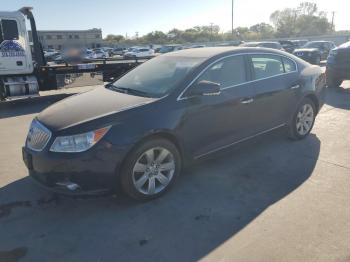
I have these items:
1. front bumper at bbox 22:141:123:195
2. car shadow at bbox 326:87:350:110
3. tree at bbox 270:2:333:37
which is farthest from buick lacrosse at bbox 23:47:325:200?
tree at bbox 270:2:333:37

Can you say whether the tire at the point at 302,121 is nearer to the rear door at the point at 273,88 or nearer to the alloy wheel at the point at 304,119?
the alloy wheel at the point at 304,119

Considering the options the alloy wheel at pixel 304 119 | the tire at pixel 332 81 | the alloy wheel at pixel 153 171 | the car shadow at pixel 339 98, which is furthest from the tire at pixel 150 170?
the tire at pixel 332 81

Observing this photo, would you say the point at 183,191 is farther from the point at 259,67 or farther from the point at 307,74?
the point at 307,74

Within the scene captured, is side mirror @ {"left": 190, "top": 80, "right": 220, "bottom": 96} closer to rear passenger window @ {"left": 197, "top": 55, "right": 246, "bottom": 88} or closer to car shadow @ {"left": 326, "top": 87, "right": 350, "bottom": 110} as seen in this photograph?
rear passenger window @ {"left": 197, "top": 55, "right": 246, "bottom": 88}

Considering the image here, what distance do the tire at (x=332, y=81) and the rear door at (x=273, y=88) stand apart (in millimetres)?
5975

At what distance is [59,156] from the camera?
10.6 ft

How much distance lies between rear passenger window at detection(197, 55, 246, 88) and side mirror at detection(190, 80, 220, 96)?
0.51 ft

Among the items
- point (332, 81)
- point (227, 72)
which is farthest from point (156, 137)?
point (332, 81)

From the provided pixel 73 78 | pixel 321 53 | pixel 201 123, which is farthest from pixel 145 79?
pixel 321 53

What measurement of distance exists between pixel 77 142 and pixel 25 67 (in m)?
8.28

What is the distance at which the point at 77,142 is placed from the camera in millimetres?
3254

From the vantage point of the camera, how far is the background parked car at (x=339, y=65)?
390 inches

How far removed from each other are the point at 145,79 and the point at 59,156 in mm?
1708

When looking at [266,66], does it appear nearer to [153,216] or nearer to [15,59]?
[153,216]
